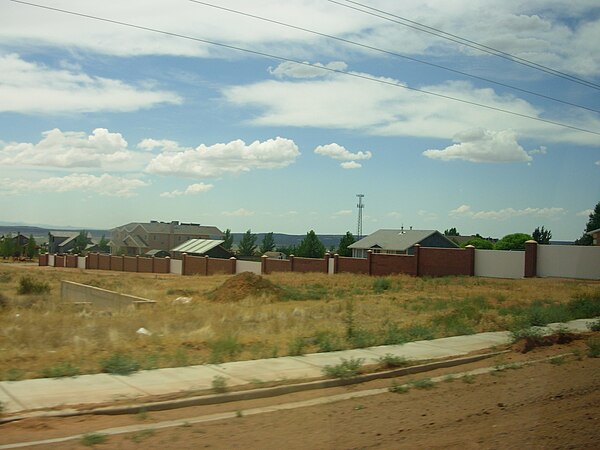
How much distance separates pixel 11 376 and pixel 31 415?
2426mm

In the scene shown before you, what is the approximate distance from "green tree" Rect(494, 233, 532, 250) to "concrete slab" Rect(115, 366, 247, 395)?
7042cm

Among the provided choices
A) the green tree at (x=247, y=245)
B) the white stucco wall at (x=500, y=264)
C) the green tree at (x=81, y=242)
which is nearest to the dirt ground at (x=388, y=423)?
the white stucco wall at (x=500, y=264)

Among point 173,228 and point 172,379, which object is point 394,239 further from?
point 172,379

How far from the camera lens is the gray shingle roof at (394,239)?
79.6m

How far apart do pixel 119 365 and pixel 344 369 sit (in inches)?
158

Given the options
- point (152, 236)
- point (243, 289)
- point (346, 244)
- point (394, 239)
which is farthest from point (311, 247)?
point (243, 289)

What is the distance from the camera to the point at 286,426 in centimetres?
884

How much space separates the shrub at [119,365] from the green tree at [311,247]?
81189mm

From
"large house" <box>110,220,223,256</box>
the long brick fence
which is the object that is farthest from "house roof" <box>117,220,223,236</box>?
the long brick fence

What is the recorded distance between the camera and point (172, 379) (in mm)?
11367

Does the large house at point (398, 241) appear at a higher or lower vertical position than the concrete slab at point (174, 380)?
higher

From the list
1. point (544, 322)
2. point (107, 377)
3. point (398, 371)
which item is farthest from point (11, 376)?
point (544, 322)

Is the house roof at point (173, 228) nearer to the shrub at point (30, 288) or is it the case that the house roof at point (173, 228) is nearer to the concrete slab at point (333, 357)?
the shrub at point (30, 288)

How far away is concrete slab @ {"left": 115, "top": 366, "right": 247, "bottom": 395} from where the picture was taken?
10.6 meters
